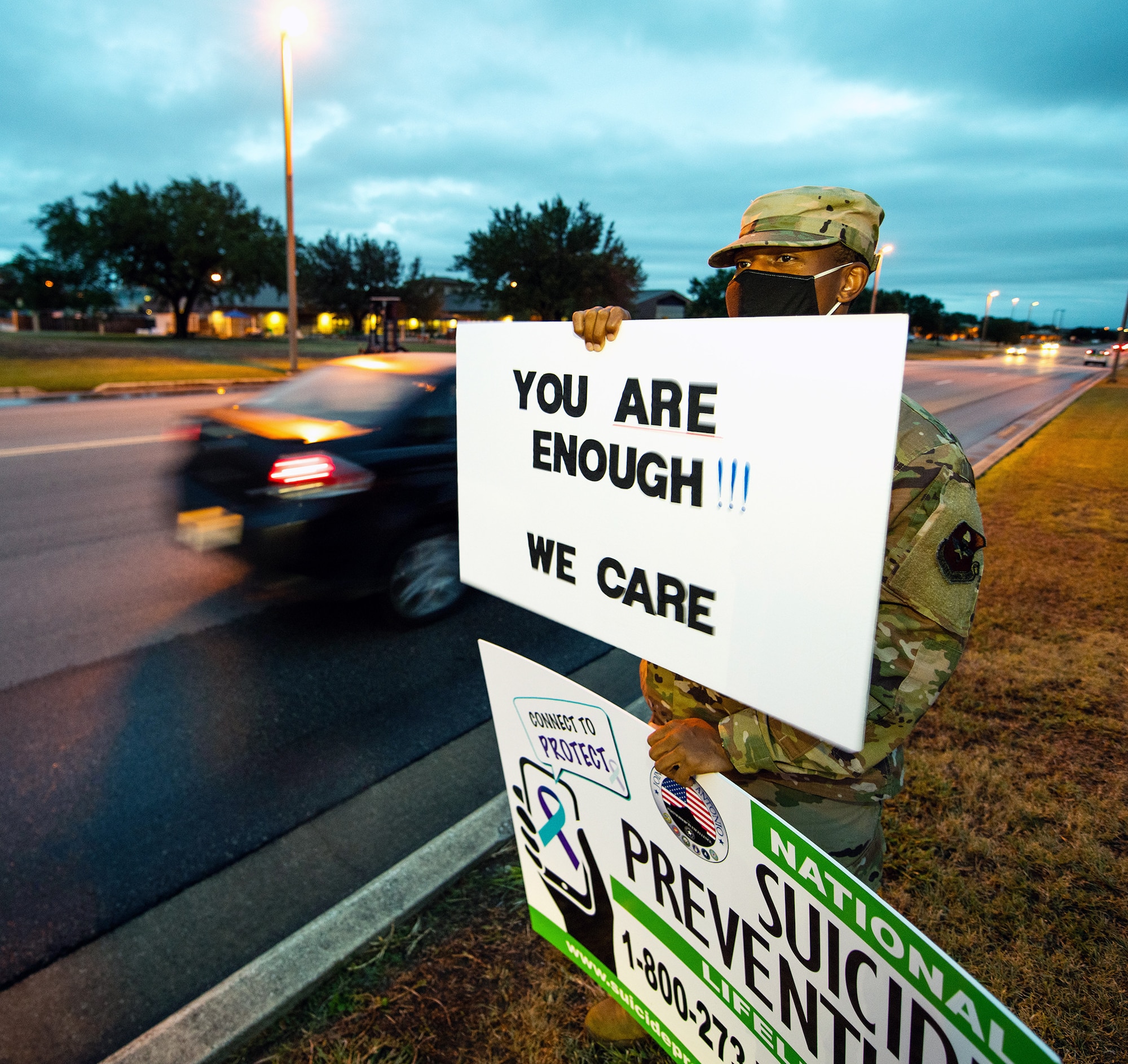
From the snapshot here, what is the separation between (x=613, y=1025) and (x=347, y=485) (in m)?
3.18

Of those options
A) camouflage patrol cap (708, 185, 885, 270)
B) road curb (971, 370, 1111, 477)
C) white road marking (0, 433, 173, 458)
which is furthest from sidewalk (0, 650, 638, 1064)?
white road marking (0, 433, 173, 458)

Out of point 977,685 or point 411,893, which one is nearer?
point 411,893

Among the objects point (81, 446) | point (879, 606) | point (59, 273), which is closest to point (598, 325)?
point (879, 606)

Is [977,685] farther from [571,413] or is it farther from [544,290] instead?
[544,290]

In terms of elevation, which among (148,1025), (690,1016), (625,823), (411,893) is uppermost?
(625,823)

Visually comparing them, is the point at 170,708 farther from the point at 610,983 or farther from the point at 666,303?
the point at 666,303

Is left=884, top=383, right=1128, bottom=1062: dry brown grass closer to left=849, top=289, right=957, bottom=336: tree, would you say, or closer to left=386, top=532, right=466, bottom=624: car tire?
left=386, top=532, right=466, bottom=624: car tire

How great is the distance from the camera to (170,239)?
4534 centimetres

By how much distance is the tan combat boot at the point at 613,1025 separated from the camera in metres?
1.98

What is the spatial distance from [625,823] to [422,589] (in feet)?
10.7

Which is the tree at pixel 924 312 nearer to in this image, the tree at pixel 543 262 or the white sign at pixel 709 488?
the tree at pixel 543 262

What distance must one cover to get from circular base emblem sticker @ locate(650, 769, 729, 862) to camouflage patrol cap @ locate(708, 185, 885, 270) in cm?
108

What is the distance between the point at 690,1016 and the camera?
1656mm

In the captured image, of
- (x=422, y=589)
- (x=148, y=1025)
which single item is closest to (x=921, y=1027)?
(x=148, y=1025)
